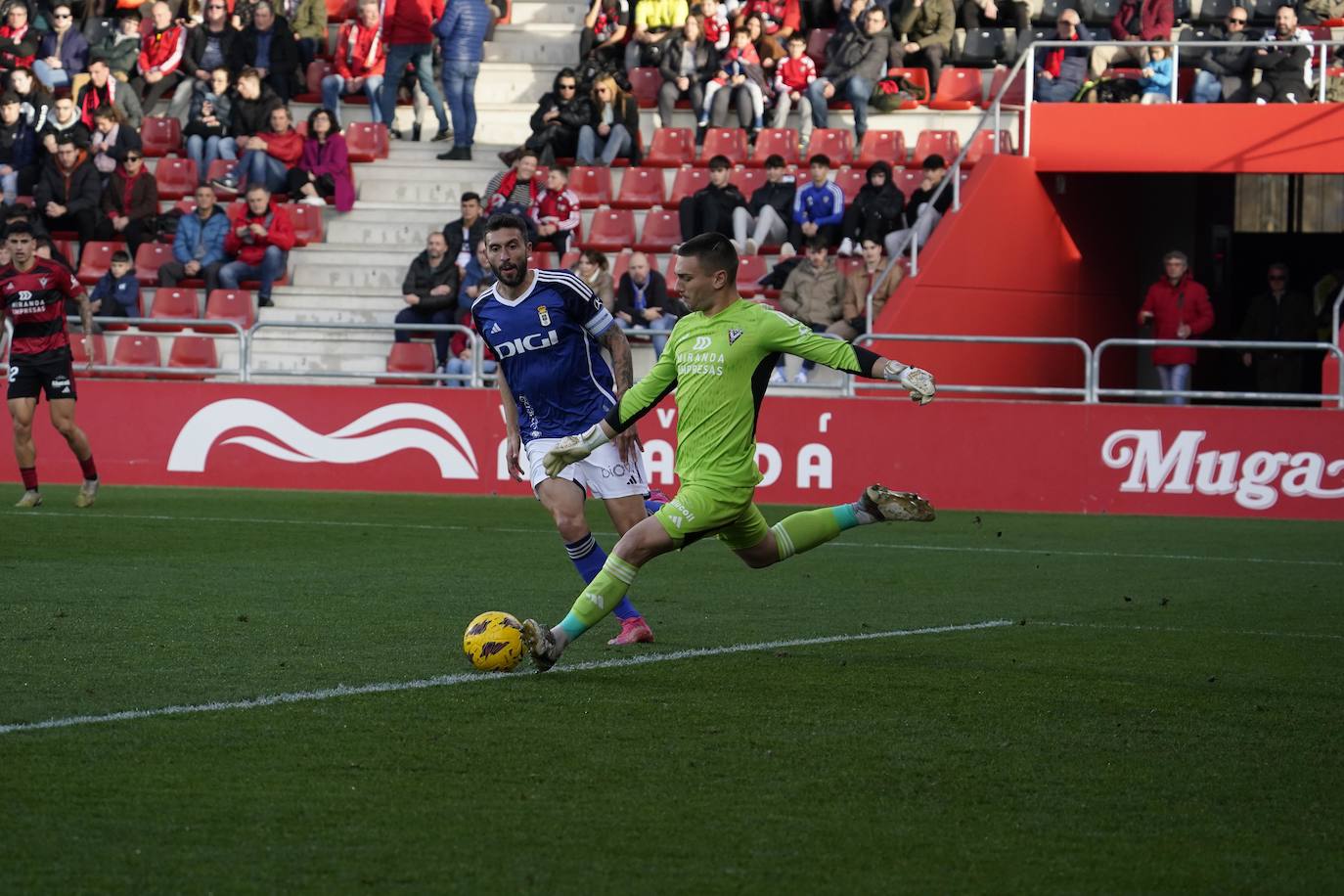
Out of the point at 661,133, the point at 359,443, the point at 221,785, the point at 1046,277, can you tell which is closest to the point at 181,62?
the point at 661,133

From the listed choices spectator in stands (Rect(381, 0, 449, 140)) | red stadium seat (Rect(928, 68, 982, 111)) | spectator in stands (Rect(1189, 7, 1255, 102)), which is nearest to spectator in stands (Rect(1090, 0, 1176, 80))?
spectator in stands (Rect(1189, 7, 1255, 102))

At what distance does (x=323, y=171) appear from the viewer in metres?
24.0

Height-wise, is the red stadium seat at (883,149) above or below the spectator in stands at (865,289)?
above

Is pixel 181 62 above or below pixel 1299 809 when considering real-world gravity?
above

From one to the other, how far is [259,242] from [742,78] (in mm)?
6021

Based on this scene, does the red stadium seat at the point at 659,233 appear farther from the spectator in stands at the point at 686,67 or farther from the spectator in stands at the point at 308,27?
the spectator in stands at the point at 308,27

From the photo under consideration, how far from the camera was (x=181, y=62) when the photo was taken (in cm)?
2583

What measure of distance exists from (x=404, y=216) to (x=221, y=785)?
1904cm

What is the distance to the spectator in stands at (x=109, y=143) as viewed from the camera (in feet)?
78.1

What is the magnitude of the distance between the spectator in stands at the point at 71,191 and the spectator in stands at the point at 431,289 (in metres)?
4.72

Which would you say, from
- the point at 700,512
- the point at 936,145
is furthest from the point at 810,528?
the point at 936,145

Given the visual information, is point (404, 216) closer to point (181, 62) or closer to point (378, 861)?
point (181, 62)

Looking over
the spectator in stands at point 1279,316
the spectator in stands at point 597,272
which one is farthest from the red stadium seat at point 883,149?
the spectator in stands at point 1279,316

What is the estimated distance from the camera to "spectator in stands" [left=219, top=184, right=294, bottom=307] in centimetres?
2264
